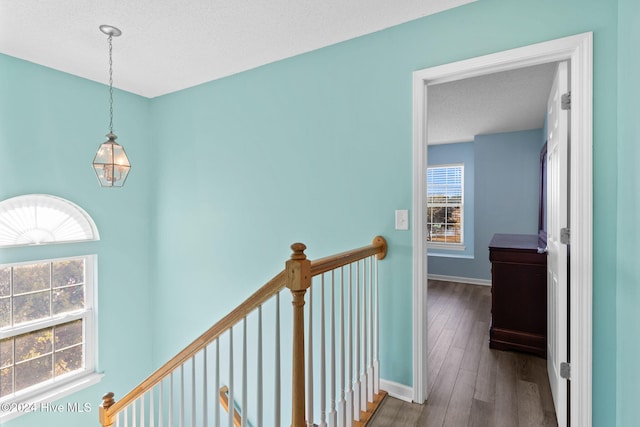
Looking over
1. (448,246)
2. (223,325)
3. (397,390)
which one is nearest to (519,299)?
(397,390)

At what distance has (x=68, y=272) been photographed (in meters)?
3.15

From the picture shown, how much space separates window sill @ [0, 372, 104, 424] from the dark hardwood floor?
297 centimetres

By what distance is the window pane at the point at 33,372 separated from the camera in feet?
9.59

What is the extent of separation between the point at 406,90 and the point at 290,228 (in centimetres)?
134

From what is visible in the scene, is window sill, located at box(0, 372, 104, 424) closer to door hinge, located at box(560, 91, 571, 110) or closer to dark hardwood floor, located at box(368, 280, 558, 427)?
dark hardwood floor, located at box(368, 280, 558, 427)

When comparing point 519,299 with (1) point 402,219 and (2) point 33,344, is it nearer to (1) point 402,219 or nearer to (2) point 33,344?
(1) point 402,219

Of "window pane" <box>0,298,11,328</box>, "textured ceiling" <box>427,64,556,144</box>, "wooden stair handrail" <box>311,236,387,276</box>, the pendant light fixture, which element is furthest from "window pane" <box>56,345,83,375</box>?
"textured ceiling" <box>427,64,556,144</box>

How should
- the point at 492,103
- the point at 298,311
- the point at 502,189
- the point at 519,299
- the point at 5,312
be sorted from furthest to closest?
the point at 502,189 → the point at 492,103 → the point at 5,312 → the point at 519,299 → the point at 298,311

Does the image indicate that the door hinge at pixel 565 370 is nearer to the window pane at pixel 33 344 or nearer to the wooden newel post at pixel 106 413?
the wooden newel post at pixel 106 413

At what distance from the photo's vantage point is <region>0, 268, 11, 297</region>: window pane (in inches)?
110

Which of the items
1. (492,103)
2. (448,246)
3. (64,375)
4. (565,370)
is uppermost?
(492,103)

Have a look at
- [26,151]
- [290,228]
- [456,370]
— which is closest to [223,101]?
[290,228]

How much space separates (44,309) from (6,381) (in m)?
0.63

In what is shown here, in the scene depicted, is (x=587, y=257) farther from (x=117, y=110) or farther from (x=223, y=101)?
(x=117, y=110)
